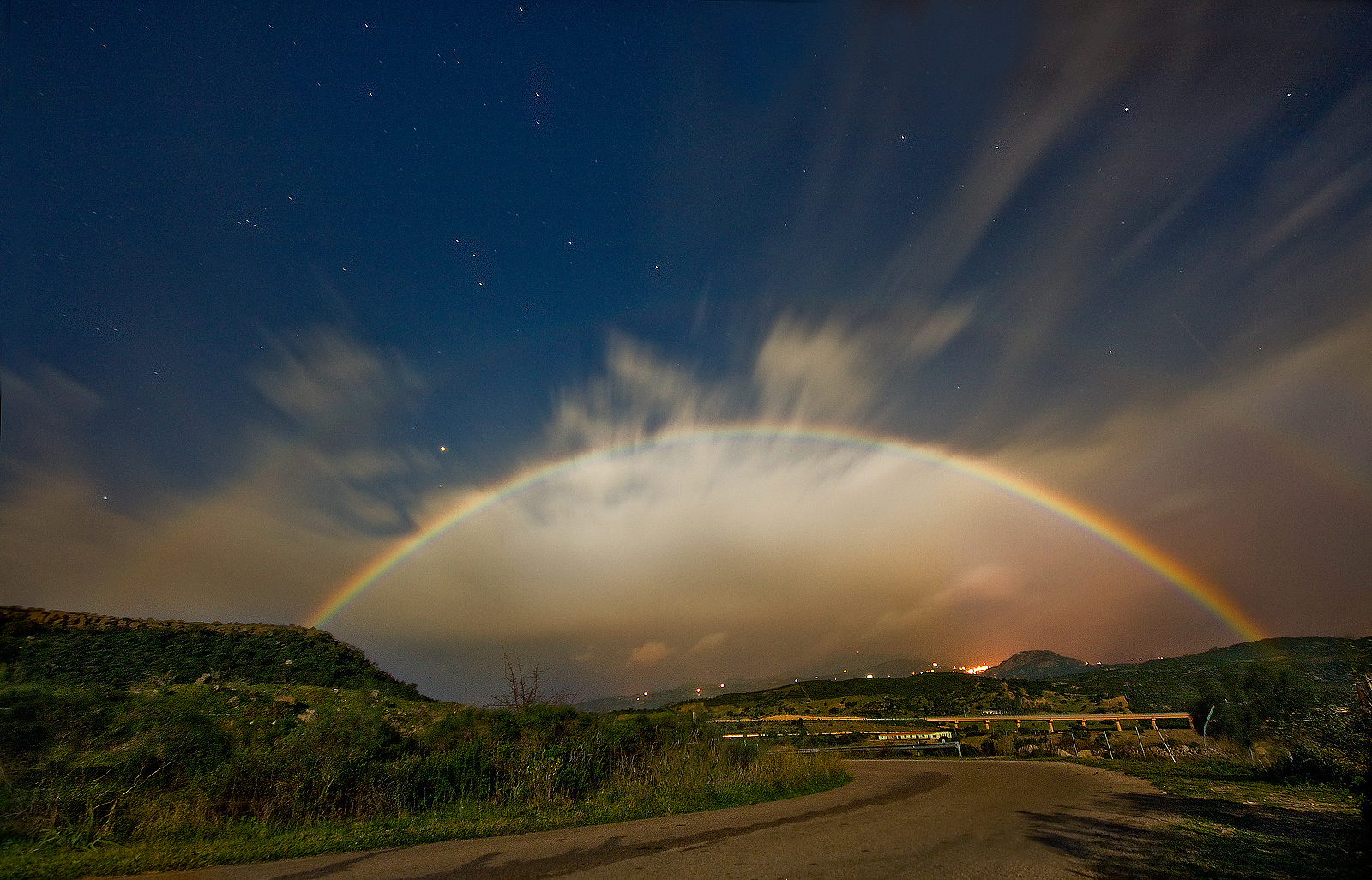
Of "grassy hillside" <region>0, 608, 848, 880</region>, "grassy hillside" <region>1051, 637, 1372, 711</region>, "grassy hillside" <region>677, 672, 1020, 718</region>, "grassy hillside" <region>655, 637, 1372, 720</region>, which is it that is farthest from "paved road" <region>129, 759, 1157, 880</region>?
"grassy hillside" <region>677, 672, 1020, 718</region>

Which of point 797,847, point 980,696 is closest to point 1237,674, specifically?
point 797,847

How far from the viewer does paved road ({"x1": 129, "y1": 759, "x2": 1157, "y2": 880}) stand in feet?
30.6

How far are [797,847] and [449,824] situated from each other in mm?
7875

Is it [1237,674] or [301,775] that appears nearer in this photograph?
[301,775]

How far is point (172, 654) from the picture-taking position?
40.2 meters

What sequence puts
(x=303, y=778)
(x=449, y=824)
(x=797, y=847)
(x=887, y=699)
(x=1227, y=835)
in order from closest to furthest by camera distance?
(x=1227, y=835) → (x=797, y=847) → (x=449, y=824) → (x=303, y=778) → (x=887, y=699)

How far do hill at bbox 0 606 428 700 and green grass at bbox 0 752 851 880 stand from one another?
21.2 m

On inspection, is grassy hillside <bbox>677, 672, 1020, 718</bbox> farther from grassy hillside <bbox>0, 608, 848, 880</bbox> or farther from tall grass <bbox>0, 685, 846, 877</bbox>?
tall grass <bbox>0, 685, 846, 877</bbox>

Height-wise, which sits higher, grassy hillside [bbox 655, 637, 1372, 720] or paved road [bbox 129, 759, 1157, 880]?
grassy hillside [bbox 655, 637, 1372, 720]

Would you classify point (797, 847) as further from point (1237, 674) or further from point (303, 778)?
point (1237, 674)

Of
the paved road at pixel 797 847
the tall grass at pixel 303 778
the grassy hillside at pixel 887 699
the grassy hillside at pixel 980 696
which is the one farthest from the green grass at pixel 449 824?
the grassy hillside at pixel 887 699

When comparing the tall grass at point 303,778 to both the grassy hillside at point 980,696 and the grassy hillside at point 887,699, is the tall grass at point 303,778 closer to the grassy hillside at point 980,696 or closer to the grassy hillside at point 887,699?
the grassy hillside at point 980,696

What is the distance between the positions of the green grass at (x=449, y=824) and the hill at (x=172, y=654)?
21.2m

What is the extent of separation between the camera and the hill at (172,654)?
34188 mm
